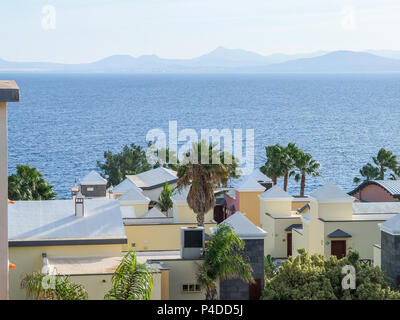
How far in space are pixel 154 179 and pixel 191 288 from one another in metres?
25.7

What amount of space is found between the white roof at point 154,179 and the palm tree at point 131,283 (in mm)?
28868

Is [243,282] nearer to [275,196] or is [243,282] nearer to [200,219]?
[200,219]

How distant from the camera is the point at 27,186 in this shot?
1474 inches

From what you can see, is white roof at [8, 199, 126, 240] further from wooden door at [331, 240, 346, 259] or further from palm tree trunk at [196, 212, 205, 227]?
wooden door at [331, 240, 346, 259]

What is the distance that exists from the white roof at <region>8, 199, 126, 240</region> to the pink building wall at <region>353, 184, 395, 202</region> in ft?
64.2

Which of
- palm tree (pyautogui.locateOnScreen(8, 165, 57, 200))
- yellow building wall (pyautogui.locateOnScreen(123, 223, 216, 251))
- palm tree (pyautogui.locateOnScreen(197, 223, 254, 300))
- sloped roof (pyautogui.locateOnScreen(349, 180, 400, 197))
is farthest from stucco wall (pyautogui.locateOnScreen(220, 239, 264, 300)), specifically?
sloped roof (pyautogui.locateOnScreen(349, 180, 400, 197))

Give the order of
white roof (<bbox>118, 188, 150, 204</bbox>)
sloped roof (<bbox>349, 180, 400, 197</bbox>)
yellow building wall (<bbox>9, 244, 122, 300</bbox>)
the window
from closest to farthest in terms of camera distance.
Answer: the window
yellow building wall (<bbox>9, 244, 122, 300</bbox>)
white roof (<bbox>118, 188, 150, 204</bbox>)
sloped roof (<bbox>349, 180, 400, 197</bbox>)

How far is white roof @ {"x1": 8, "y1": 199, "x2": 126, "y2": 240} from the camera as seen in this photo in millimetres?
22766

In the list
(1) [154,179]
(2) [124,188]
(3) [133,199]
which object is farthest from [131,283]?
(1) [154,179]

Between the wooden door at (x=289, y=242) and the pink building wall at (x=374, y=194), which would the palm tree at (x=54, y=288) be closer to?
the wooden door at (x=289, y=242)

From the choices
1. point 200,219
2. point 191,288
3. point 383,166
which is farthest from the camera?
point 383,166

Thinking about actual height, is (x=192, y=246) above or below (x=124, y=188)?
above

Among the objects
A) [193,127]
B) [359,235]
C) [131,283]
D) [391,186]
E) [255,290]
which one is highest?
[131,283]

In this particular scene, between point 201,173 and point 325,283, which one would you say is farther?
point 201,173
